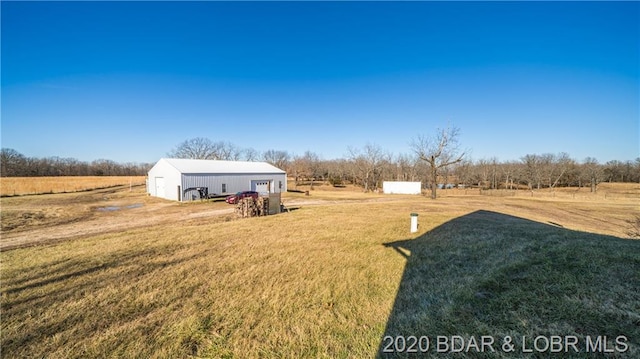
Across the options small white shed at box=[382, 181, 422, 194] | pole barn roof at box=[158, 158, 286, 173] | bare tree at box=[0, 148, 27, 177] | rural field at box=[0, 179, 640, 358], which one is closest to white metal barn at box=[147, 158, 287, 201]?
pole barn roof at box=[158, 158, 286, 173]

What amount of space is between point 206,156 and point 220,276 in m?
66.9

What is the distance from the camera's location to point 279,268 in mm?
5961

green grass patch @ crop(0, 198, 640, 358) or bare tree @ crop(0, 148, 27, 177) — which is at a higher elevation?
bare tree @ crop(0, 148, 27, 177)

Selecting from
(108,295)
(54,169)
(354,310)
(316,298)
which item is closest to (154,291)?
(108,295)

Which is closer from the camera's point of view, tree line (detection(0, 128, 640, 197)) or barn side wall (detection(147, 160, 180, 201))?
barn side wall (detection(147, 160, 180, 201))

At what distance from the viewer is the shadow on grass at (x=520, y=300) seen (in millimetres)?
2770

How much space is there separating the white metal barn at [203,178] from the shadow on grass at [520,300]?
25737 mm

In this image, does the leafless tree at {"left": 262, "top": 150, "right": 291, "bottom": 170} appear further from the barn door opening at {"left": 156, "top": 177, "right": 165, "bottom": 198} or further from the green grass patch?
Answer: the green grass patch

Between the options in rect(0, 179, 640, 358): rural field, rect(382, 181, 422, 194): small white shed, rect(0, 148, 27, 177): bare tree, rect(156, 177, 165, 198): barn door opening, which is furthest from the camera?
rect(0, 148, 27, 177): bare tree

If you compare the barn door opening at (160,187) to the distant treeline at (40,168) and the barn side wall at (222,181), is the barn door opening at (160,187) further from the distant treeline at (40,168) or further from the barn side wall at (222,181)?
the distant treeline at (40,168)

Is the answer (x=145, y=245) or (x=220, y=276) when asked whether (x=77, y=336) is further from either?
(x=145, y=245)

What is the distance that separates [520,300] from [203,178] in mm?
28634

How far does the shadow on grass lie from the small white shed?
34007 mm

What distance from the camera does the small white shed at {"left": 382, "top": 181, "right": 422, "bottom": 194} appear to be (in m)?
39.0
